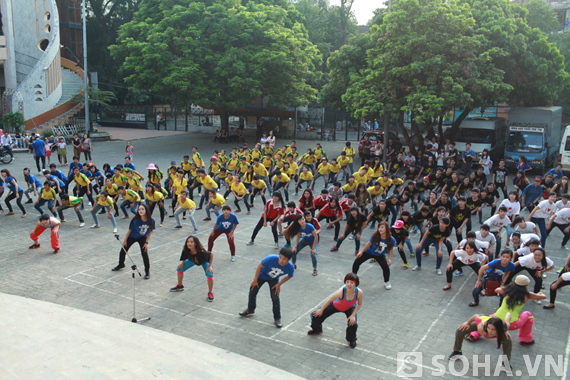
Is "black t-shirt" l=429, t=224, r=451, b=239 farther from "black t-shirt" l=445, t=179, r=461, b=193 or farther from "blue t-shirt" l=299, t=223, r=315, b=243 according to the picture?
"black t-shirt" l=445, t=179, r=461, b=193

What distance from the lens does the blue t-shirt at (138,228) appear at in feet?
33.1

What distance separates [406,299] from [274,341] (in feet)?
9.91

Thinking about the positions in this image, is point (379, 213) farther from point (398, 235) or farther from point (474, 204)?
point (474, 204)

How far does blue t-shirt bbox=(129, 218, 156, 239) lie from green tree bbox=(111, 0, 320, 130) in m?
19.7

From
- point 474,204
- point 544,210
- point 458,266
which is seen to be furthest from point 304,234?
point 544,210

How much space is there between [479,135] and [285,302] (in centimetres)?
1863

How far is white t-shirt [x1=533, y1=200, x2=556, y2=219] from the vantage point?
1178 centimetres

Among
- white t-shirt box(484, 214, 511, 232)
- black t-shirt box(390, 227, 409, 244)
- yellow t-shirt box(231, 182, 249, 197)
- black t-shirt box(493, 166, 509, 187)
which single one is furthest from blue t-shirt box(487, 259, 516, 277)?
yellow t-shirt box(231, 182, 249, 197)

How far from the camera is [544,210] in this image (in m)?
11.9

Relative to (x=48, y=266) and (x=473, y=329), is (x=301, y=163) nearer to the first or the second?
(x=48, y=266)

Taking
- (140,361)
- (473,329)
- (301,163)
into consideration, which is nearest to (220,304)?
(140,361)

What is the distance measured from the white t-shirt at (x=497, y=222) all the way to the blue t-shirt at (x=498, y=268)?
251 cm

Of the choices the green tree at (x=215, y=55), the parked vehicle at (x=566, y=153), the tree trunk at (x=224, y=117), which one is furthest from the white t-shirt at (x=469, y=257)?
the tree trunk at (x=224, y=117)

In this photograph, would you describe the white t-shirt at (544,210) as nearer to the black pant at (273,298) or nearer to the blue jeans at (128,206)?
the black pant at (273,298)
